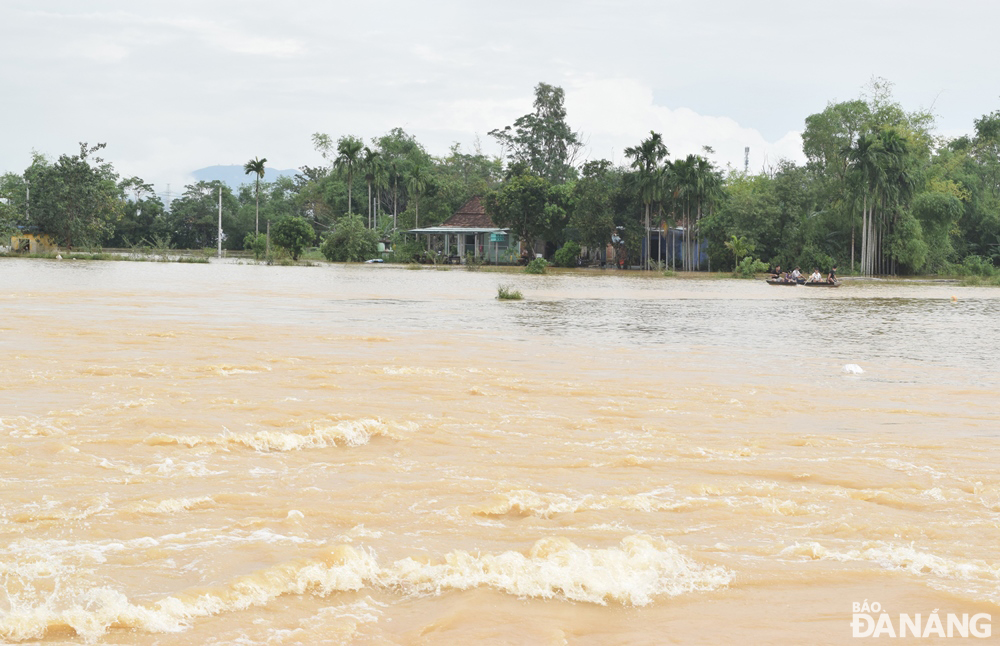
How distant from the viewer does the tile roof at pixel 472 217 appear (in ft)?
203

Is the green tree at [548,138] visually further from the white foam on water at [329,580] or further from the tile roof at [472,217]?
the white foam on water at [329,580]

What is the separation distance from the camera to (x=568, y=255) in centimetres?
5725

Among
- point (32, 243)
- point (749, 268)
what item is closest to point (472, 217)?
point (749, 268)

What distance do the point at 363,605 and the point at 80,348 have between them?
8857 millimetres

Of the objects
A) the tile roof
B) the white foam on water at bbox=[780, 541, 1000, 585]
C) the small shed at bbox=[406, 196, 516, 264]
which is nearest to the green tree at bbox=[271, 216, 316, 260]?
the small shed at bbox=[406, 196, 516, 264]

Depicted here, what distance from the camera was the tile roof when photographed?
203 ft

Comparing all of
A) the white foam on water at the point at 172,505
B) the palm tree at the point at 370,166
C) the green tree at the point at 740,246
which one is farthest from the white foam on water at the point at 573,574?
the palm tree at the point at 370,166

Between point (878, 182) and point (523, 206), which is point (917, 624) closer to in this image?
point (878, 182)

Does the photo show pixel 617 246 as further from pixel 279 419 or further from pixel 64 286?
pixel 279 419

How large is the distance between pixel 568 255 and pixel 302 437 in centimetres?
5126

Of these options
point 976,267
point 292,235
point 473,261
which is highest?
point 292,235

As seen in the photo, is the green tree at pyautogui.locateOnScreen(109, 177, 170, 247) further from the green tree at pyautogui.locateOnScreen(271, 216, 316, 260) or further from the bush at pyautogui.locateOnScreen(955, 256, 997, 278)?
the bush at pyautogui.locateOnScreen(955, 256, 997, 278)

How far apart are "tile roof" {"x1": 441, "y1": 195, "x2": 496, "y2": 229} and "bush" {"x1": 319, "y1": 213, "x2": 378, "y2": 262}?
5.37 meters

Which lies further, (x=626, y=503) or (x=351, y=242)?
(x=351, y=242)
